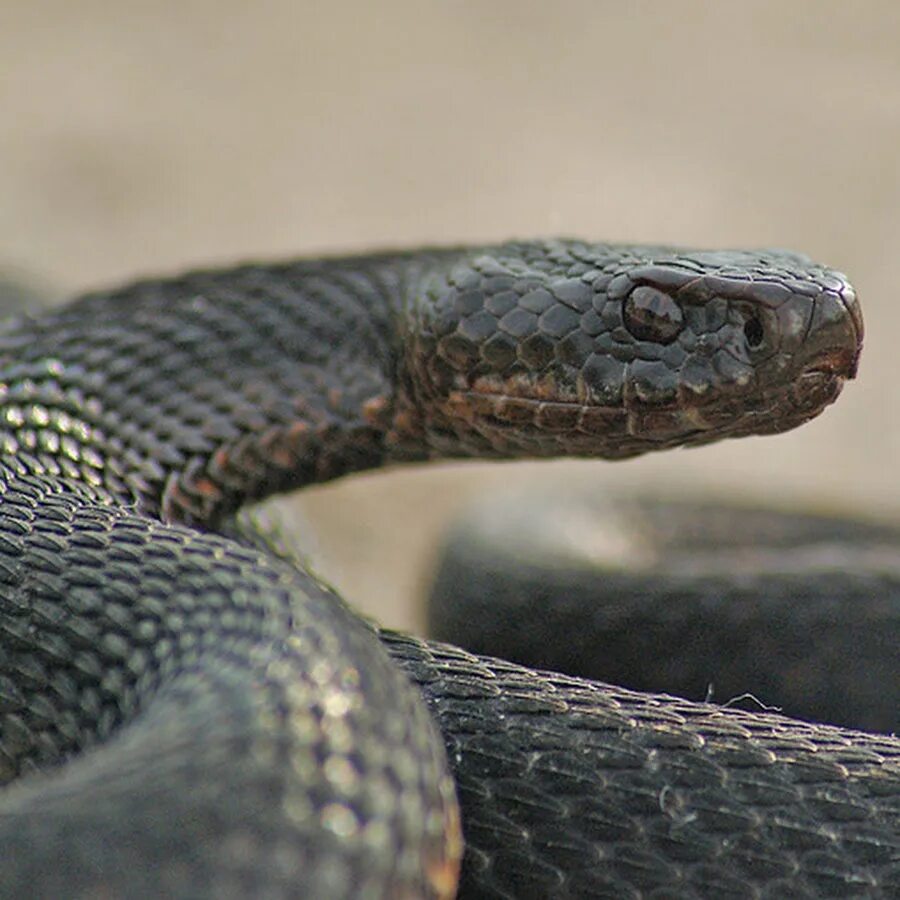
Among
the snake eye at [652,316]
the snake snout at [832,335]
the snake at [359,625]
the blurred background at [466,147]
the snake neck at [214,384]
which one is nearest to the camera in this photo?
the snake at [359,625]

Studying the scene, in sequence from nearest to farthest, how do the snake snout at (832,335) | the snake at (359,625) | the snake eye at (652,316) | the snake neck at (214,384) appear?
the snake at (359,625), the snake snout at (832,335), the snake eye at (652,316), the snake neck at (214,384)

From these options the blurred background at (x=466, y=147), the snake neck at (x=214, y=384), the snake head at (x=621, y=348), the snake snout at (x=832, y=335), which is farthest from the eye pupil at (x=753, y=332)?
the blurred background at (x=466, y=147)

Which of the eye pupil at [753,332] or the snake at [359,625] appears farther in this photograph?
the eye pupil at [753,332]

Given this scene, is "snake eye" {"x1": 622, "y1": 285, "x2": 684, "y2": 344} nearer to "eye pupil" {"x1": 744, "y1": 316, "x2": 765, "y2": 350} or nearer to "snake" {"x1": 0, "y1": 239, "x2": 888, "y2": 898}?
"snake" {"x1": 0, "y1": 239, "x2": 888, "y2": 898}

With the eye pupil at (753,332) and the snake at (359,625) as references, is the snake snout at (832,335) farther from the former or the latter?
the eye pupil at (753,332)

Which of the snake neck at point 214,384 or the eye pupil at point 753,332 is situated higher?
the eye pupil at point 753,332

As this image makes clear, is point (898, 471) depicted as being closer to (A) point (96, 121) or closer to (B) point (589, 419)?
(B) point (589, 419)

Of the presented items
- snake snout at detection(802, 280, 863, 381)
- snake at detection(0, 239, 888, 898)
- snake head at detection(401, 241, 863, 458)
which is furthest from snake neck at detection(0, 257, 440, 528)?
snake snout at detection(802, 280, 863, 381)

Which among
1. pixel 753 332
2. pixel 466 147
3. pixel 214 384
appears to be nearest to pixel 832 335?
pixel 753 332
